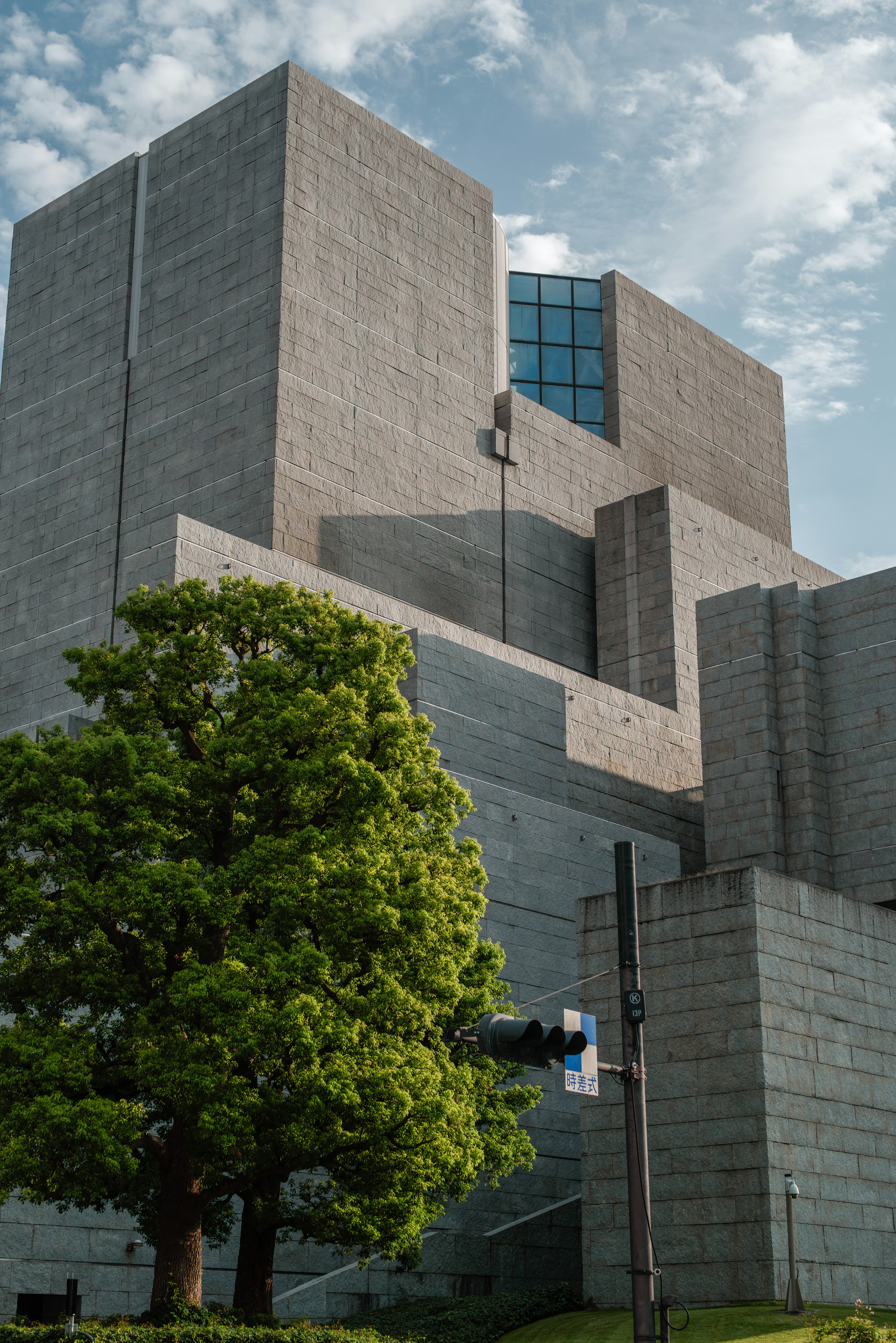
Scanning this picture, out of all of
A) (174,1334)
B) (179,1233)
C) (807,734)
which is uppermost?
(807,734)

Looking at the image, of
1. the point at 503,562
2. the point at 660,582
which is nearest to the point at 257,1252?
the point at 503,562

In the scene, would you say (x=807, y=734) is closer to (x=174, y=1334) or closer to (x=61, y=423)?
(x=61, y=423)

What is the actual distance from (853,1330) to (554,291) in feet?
165

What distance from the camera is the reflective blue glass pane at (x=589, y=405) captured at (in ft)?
209

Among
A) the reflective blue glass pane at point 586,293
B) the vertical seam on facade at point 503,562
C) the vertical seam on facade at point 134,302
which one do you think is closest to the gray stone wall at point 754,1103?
the vertical seam on facade at point 503,562

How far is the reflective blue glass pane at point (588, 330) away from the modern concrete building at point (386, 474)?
0.36 m

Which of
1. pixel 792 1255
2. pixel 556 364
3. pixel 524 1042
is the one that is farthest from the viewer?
pixel 556 364

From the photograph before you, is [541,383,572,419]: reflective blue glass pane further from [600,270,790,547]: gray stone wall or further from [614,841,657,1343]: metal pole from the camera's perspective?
[614,841,657,1343]: metal pole

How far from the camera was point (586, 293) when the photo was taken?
65250 mm

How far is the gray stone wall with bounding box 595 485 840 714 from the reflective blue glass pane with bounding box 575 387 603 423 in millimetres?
6508

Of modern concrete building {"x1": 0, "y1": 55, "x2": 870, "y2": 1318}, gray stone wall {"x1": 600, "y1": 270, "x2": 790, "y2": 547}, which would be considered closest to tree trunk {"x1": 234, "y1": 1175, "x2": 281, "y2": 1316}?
modern concrete building {"x1": 0, "y1": 55, "x2": 870, "y2": 1318}

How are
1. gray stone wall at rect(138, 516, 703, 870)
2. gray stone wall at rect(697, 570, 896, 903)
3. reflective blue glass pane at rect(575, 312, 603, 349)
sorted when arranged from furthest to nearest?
reflective blue glass pane at rect(575, 312, 603, 349)
gray stone wall at rect(697, 570, 896, 903)
gray stone wall at rect(138, 516, 703, 870)

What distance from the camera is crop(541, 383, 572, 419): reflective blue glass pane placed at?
63375 millimetres

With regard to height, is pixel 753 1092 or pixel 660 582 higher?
pixel 660 582
